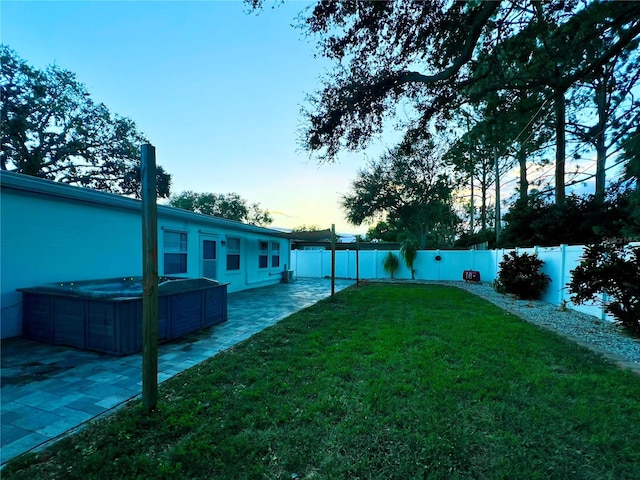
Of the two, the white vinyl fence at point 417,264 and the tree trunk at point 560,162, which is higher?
the tree trunk at point 560,162

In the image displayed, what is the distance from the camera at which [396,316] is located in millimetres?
6270

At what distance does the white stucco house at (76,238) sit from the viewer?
452 cm

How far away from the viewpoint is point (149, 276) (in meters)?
2.44

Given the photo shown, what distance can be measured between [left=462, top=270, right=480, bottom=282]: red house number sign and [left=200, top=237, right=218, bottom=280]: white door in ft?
37.9

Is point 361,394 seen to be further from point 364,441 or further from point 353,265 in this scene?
point 353,265

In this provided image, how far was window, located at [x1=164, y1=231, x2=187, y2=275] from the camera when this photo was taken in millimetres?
7438

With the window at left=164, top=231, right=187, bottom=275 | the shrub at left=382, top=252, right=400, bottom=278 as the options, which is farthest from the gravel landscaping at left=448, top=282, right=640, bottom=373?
the window at left=164, top=231, right=187, bottom=275

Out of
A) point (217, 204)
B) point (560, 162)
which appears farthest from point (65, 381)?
point (217, 204)

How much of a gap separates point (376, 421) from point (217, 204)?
33.1 meters

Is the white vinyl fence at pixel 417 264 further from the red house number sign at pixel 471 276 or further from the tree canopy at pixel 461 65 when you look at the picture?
the tree canopy at pixel 461 65

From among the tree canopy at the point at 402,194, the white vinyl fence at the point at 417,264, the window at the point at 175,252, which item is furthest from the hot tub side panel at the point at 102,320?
the tree canopy at the point at 402,194

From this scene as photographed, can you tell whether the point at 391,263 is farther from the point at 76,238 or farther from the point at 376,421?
the point at 376,421

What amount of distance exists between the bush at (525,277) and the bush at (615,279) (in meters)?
2.87

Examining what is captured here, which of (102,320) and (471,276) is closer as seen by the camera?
(102,320)
